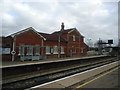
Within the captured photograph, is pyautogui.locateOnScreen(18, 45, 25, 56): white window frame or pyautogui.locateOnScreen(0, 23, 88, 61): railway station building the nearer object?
pyautogui.locateOnScreen(0, 23, 88, 61): railway station building

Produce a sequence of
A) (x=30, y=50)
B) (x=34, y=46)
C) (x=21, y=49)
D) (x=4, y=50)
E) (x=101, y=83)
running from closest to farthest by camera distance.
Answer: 1. (x=101, y=83)
2. (x=4, y=50)
3. (x=21, y=49)
4. (x=30, y=50)
5. (x=34, y=46)

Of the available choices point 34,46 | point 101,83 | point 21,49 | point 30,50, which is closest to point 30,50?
point 30,50

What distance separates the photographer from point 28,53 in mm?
22812

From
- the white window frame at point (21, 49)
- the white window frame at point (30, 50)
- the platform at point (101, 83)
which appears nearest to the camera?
the platform at point (101, 83)

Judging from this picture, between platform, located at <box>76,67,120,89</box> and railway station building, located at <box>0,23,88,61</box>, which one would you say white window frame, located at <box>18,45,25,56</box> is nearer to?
railway station building, located at <box>0,23,88,61</box>

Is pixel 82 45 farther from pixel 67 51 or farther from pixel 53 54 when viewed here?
pixel 53 54

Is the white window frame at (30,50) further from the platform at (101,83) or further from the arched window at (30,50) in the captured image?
the platform at (101,83)

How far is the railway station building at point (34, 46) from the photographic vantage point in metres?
20.5

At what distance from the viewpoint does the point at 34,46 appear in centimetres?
2334

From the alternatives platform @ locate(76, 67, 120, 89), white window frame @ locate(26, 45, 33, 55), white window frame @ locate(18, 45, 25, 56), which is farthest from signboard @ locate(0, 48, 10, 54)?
platform @ locate(76, 67, 120, 89)

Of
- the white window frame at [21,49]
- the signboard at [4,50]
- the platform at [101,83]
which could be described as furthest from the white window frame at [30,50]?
the platform at [101,83]

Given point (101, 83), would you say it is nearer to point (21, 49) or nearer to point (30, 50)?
point (21, 49)

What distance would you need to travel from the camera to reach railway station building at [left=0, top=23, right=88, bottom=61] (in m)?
20.5

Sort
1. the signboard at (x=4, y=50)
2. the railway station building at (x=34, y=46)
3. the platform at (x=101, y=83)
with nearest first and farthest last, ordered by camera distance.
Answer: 1. the platform at (x=101, y=83)
2. the signboard at (x=4, y=50)
3. the railway station building at (x=34, y=46)
